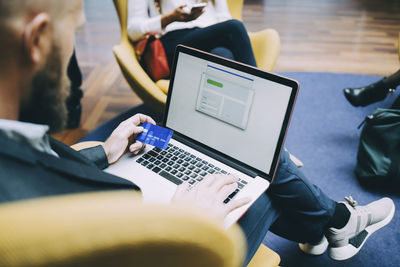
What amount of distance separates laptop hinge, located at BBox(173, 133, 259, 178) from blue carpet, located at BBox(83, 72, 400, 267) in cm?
68

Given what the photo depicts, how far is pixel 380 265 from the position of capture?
138 centimetres

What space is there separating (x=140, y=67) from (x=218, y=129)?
38.6 inches

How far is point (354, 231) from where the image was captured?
4.24ft

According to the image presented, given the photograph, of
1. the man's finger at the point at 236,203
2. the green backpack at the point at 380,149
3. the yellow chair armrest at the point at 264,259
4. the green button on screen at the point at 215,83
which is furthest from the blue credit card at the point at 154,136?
the green backpack at the point at 380,149

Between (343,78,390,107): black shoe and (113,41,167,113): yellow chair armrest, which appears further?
(343,78,390,107): black shoe

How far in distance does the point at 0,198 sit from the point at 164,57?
60.8 inches

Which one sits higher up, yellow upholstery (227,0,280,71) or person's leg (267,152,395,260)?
yellow upholstery (227,0,280,71)

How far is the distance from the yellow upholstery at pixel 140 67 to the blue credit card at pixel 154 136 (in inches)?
27.2

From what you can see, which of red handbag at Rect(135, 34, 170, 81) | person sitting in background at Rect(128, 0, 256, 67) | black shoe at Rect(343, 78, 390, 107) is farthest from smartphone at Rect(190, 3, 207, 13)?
black shoe at Rect(343, 78, 390, 107)

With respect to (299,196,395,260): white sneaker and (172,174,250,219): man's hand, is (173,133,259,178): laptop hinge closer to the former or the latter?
(172,174,250,219): man's hand

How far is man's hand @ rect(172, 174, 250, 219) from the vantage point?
2.18 feet

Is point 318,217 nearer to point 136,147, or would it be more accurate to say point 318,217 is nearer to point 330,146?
point 136,147

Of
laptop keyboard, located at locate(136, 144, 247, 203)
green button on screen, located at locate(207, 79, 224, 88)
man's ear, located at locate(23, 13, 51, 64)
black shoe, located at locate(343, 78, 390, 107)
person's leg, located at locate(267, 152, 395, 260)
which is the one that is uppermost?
man's ear, located at locate(23, 13, 51, 64)

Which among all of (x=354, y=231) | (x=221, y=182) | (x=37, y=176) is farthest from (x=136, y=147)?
(x=354, y=231)
